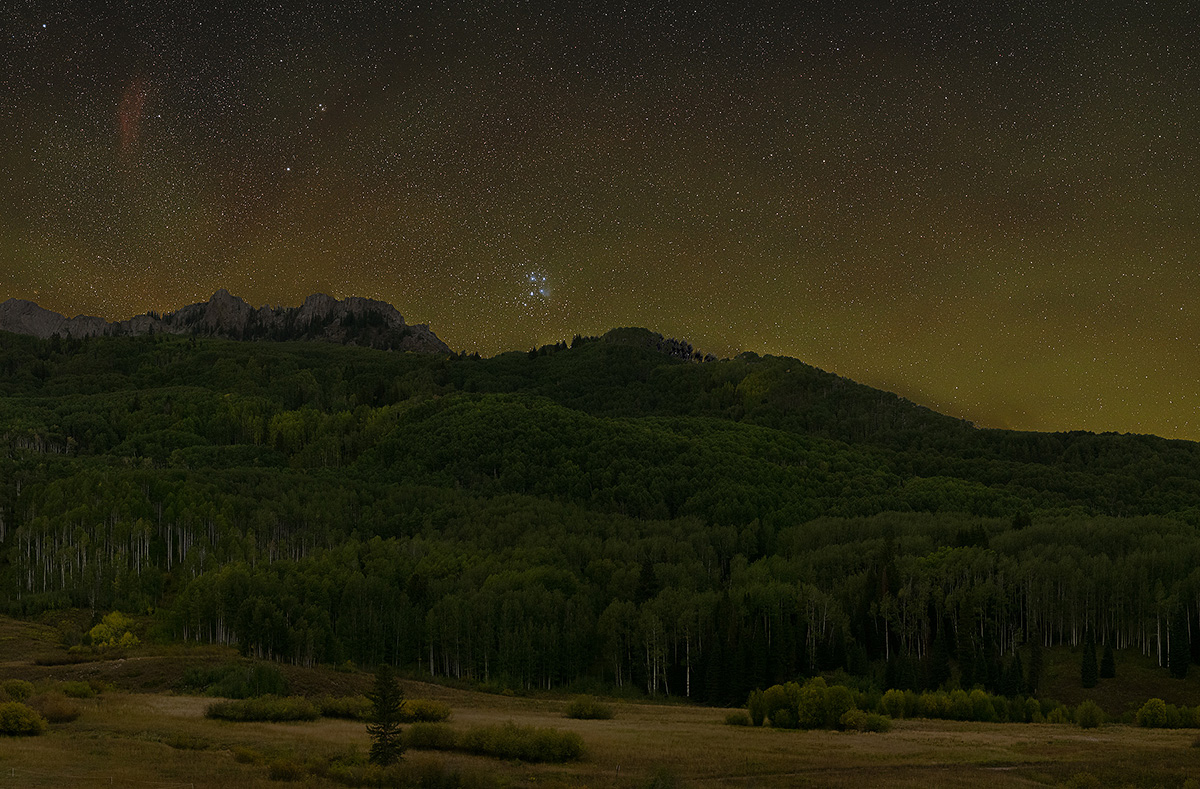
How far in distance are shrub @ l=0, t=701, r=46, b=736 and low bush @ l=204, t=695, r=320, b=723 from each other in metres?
12.4

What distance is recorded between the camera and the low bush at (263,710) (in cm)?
6462

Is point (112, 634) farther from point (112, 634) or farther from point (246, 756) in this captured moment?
point (246, 756)

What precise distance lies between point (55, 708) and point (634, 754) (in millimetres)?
34129

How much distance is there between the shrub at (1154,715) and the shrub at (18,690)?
8665cm

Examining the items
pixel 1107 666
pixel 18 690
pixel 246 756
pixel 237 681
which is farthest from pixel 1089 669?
pixel 18 690

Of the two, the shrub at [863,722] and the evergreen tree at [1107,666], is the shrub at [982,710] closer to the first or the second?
the shrub at [863,722]

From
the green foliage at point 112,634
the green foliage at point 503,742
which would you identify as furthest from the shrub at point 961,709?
the green foliage at point 112,634

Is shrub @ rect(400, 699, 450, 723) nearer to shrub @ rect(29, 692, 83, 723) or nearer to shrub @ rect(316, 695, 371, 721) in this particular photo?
shrub @ rect(316, 695, 371, 721)

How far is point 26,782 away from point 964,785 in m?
40.6

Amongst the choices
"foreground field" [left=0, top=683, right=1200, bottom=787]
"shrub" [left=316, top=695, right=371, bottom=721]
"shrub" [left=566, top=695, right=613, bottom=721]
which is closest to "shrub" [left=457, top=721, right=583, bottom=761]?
"foreground field" [left=0, top=683, right=1200, bottom=787]

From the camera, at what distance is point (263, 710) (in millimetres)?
65562

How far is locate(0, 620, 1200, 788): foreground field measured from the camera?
1772 inches

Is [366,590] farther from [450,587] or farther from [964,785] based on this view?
[964,785]

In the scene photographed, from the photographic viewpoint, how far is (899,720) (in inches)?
3255
